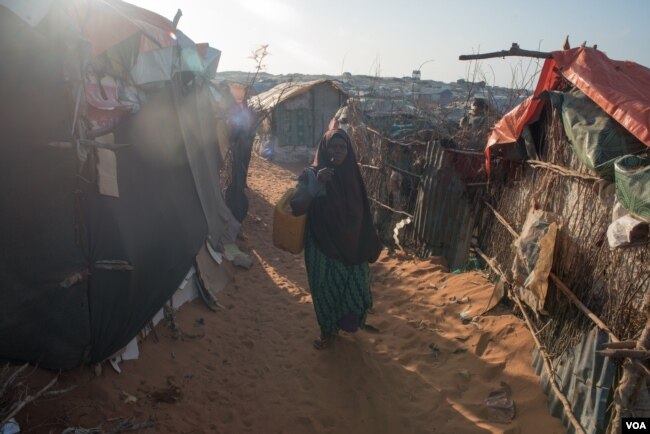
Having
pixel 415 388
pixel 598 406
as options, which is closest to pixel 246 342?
pixel 415 388

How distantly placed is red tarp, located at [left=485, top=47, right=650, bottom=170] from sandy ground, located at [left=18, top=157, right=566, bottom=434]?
68.9 inches

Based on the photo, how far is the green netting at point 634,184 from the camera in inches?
86.7

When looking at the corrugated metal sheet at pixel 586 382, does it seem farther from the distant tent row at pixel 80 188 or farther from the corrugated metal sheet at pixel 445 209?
the distant tent row at pixel 80 188

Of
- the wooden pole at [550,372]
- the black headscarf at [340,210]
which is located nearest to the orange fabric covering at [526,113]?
the wooden pole at [550,372]

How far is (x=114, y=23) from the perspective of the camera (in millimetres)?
3346

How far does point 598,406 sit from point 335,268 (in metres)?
2.00

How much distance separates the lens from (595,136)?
2.91 meters

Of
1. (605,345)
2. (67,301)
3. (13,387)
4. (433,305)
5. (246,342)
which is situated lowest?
(246,342)

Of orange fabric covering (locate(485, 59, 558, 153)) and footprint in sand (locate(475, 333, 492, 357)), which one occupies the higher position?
orange fabric covering (locate(485, 59, 558, 153))

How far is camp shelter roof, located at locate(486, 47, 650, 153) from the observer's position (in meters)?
2.78

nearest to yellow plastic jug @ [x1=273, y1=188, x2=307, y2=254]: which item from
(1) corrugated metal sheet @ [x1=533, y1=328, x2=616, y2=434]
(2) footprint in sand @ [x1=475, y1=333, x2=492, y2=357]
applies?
(2) footprint in sand @ [x1=475, y1=333, x2=492, y2=357]

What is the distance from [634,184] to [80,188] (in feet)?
10.6

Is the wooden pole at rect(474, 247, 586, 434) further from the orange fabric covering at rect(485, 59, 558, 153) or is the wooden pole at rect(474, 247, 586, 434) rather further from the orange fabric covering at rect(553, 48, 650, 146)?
the orange fabric covering at rect(553, 48, 650, 146)

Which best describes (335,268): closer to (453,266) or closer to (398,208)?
(453,266)
